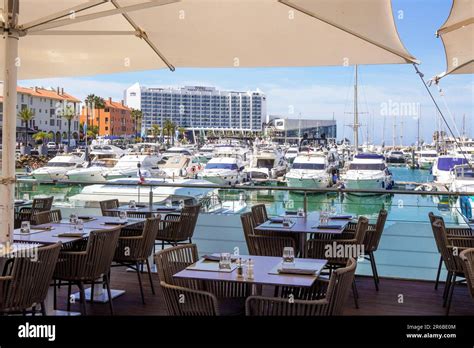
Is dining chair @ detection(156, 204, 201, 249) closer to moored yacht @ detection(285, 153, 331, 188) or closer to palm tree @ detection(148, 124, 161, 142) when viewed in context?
moored yacht @ detection(285, 153, 331, 188)

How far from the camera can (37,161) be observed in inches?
1838

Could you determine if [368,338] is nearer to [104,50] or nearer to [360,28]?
[360,28]

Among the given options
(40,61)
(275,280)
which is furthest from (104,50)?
(275,280)

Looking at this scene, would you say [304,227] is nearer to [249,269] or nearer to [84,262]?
[249,269]

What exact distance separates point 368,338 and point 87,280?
97.1 inches

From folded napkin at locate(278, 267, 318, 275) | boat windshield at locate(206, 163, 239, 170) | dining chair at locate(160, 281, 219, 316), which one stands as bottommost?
boat windshield at locate(206, 163, 239, 170)

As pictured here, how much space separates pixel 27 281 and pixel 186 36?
3315 mm

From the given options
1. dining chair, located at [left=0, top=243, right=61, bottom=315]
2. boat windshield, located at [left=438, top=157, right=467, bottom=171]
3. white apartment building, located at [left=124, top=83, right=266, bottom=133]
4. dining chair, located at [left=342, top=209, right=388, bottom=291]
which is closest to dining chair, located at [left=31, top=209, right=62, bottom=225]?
dining chair, located at [left=0, top=243, right=61, bottom=315]

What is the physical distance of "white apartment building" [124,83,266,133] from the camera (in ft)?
236

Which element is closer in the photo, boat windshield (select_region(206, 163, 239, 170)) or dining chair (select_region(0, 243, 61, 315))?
dining chair (select_region(0, 243, 61, 315))

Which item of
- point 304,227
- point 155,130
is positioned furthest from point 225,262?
point 155,130

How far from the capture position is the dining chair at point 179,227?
6957 millimetres

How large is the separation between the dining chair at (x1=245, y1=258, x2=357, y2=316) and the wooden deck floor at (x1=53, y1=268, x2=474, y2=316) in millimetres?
2166

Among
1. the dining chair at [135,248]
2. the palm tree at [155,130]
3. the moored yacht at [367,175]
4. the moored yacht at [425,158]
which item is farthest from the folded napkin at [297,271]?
the palm tree at [155,130]
